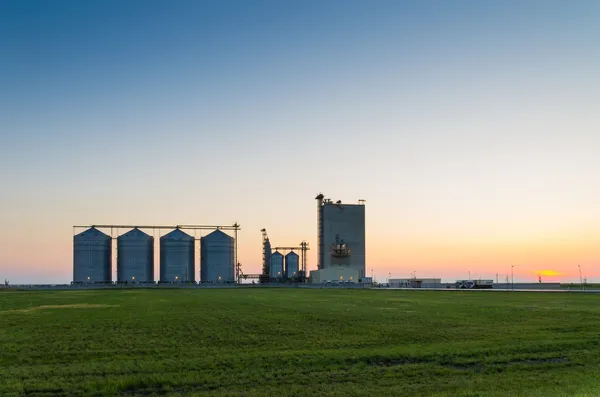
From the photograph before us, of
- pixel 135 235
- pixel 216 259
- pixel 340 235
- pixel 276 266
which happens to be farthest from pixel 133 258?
pixel 340 235

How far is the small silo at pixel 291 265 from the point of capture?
7067 inches

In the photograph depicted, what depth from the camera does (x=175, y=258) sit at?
6127 inches

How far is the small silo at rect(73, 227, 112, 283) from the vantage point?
150 meters

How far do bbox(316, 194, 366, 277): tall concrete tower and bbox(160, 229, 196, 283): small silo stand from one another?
36435 millimetres

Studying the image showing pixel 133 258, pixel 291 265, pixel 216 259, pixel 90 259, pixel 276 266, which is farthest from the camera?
pixel 291 265

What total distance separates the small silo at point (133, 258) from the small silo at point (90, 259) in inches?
150

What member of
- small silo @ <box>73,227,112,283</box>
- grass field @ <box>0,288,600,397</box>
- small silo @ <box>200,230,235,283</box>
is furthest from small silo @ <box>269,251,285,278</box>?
grass field @ <box>0,288,600,397</box>

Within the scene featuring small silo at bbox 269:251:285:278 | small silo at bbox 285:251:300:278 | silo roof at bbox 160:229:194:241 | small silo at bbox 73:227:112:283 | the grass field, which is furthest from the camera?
small silo at bbox 285:251:300:278

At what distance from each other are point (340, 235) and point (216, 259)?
3540 cm

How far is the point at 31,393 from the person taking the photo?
18062 millimetres


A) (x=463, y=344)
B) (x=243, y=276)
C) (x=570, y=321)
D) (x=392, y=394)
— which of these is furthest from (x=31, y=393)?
(x=243, y=276)

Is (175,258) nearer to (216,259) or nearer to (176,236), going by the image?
(176,236)

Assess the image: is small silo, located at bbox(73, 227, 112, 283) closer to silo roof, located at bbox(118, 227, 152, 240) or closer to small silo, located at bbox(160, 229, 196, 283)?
silo roof, located at bbox(118, 227, 152, 240)

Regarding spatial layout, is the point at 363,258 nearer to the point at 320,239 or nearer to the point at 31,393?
the point at 320,239
